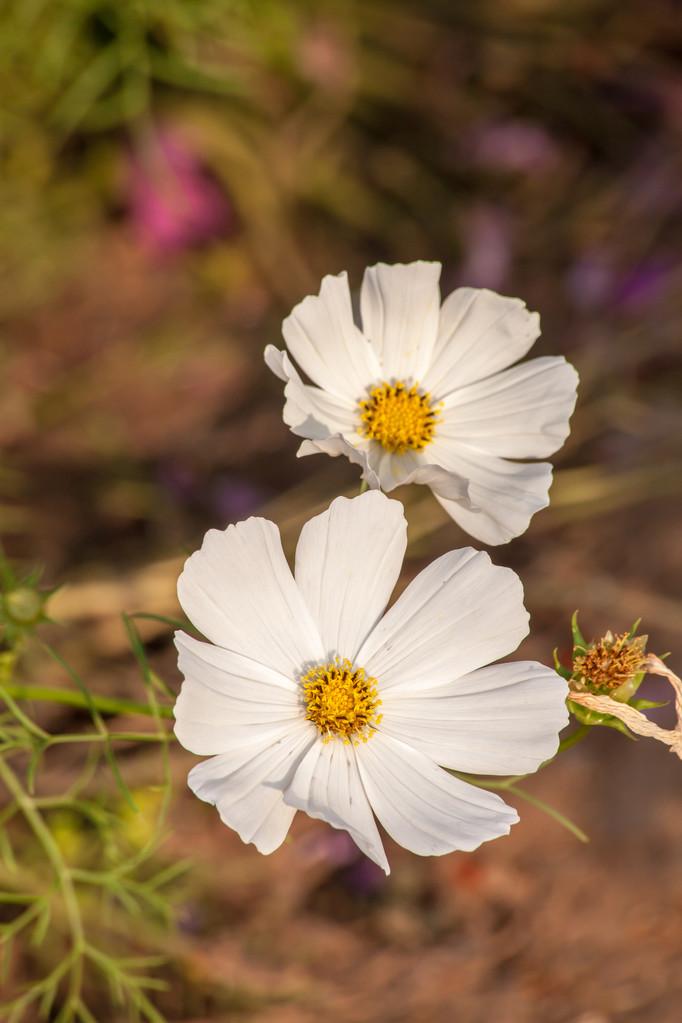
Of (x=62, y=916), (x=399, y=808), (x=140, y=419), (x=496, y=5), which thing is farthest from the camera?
(x=496, y=5)

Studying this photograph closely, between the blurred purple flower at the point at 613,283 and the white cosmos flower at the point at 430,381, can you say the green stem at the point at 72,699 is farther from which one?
the blurred purple flower at the point at 613,283

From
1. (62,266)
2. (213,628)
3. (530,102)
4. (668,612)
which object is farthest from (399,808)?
(530,102)

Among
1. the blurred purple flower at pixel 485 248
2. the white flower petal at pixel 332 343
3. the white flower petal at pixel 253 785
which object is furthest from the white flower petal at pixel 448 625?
the blurred purple flower at pixel 485 248

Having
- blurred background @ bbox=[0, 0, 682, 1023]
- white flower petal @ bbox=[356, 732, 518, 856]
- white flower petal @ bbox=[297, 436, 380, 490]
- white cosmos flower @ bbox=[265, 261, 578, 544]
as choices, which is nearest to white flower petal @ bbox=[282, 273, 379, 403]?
white cosmos flower @ bbox=[265, 261, 578, 544]

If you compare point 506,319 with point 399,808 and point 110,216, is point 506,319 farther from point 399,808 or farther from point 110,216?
point 110,216

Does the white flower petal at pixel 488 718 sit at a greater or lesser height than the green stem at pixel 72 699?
lesser

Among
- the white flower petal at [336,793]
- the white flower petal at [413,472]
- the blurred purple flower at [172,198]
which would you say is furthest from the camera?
the blurred purple flower at [172,198]
